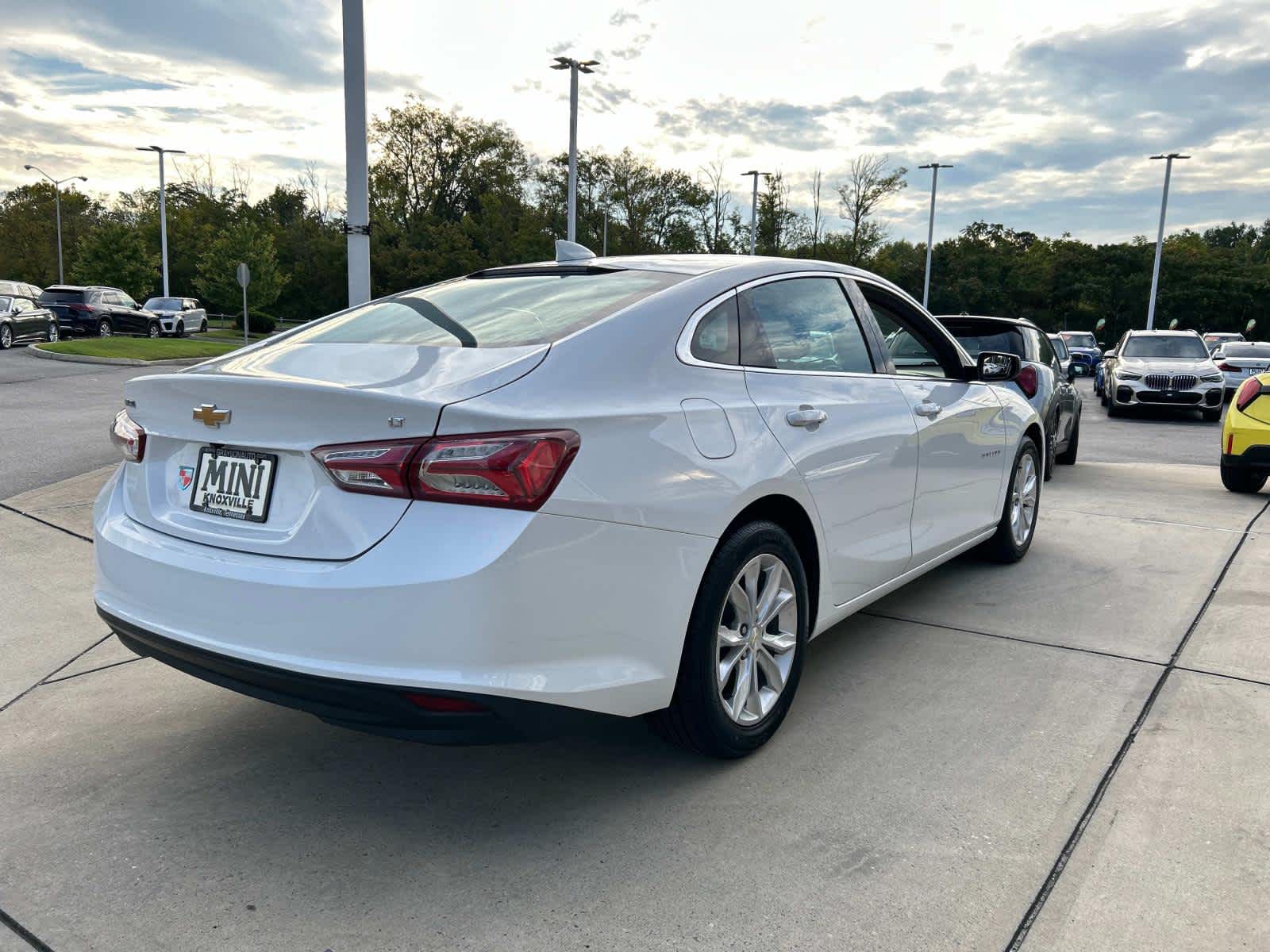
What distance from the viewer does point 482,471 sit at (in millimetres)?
2387

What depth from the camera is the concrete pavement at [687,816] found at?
2406 millimetres

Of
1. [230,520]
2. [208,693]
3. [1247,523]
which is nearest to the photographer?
[230,520]

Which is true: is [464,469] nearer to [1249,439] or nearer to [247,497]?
[247,497]

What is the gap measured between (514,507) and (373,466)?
14.4 inches

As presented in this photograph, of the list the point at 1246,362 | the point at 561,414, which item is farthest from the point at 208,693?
the point at 1246,362

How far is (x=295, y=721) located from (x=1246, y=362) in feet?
77.4

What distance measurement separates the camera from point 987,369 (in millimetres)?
4938

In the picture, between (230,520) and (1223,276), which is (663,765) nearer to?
(230,520)

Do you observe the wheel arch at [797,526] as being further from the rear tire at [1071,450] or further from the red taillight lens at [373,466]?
the rear tire at [1071,450]

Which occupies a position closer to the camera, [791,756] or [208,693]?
[791,756]

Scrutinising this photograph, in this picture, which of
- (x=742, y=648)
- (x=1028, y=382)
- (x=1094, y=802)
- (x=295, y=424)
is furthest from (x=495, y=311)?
(x=1028, y=382)

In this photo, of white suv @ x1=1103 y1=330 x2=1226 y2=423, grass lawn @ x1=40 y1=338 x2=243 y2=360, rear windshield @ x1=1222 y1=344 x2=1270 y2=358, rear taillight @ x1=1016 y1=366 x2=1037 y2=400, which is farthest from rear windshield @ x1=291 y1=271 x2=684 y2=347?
rear windshield @ x1=1222 y1=344 x2=1270 y2=358

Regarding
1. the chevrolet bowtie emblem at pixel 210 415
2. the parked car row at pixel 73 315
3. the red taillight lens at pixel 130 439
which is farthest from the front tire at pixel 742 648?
the parked car row at pixel 73 315

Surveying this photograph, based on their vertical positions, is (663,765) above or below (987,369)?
below
